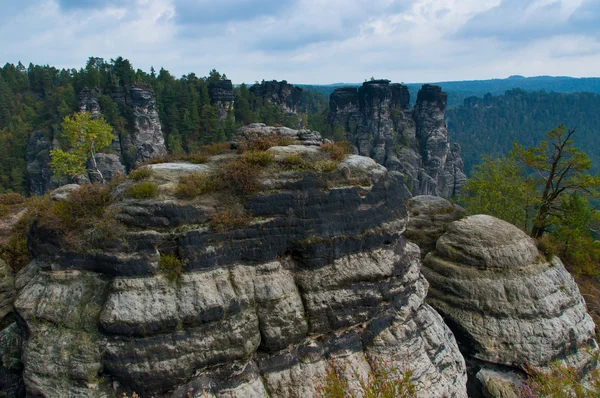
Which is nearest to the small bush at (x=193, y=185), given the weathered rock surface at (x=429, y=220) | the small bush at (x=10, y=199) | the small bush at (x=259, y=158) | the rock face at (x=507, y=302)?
the small bush at (x=259, y=158)

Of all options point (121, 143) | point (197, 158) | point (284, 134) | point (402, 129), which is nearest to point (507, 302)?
point (284, 134)

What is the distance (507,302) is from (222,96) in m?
85.7

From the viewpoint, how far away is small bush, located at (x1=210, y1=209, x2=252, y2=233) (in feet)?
41.1

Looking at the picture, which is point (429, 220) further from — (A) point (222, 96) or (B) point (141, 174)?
(A) point (222, 96)

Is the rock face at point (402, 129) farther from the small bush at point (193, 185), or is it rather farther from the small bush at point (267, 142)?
the small bush at point (193, 185)

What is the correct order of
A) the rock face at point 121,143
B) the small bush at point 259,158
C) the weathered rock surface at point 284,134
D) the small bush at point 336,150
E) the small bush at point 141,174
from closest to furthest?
the small bush at point 141,174 → the small bush at point 259,158 → the small bush at point 336,150 → the weathered rock surface at point 284,134 → the rock face at point 121,143

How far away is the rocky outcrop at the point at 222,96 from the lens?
9275 cm

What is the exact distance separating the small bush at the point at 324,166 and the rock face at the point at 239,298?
30cm

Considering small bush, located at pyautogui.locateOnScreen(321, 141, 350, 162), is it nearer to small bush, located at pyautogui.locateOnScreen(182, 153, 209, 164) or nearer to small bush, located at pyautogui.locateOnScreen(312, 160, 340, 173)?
small bush, located at pyautogui.locateOnScreen(312, 160, 340, 173)

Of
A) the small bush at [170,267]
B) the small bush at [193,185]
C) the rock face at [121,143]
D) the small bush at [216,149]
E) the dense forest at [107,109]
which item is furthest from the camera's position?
the dense forest at [107,109]

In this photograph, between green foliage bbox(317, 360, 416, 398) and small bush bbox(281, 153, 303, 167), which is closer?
green foliage bbox(317, 360, 416, 398)

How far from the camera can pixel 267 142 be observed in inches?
600

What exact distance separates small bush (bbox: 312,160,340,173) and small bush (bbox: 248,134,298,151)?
7.45ft

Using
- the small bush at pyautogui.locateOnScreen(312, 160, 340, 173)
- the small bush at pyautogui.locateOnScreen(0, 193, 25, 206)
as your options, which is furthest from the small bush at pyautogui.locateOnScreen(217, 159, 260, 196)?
the small bush at pyautogui.locateOnScreen(0, 193, 25, 206)
